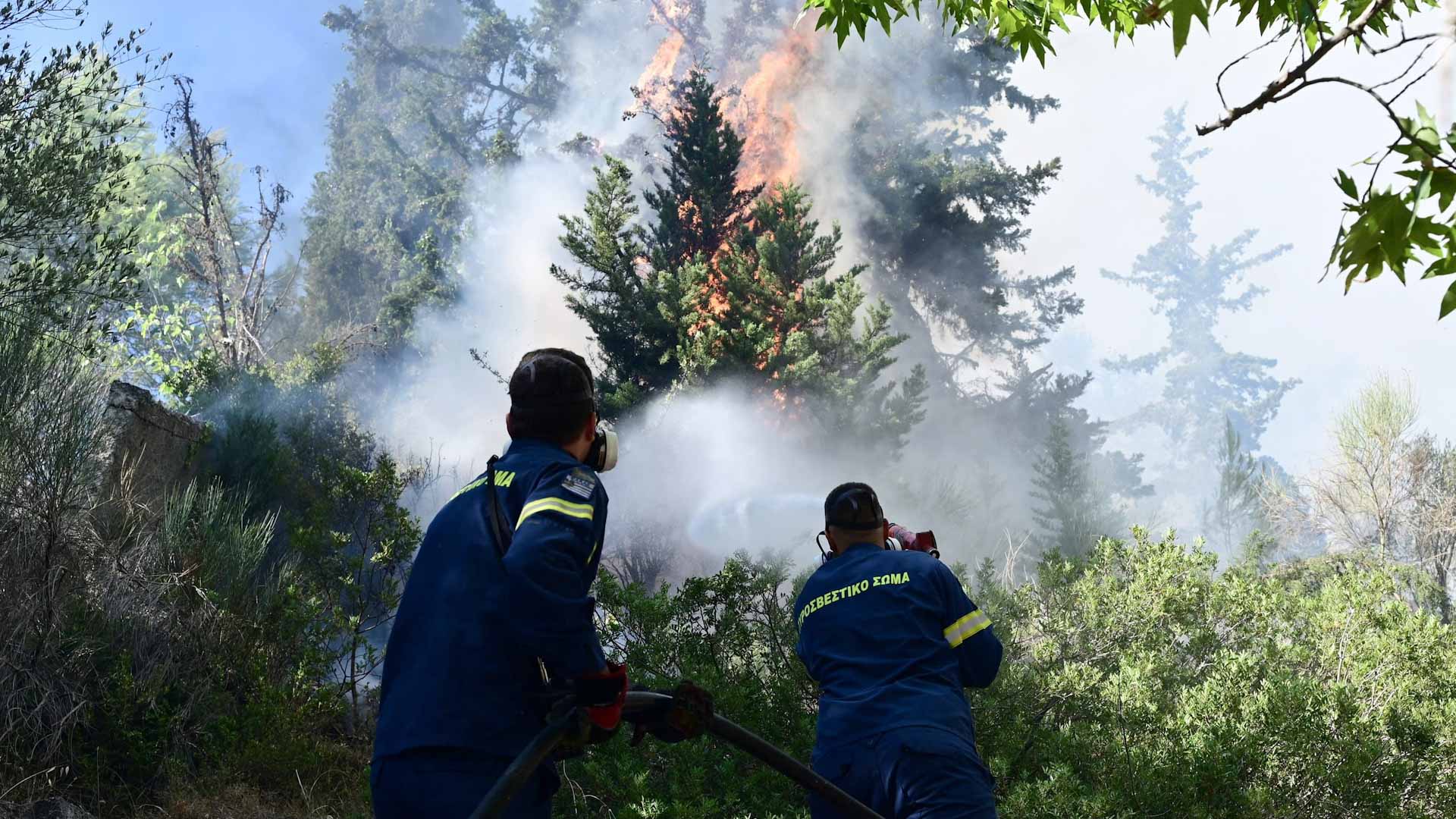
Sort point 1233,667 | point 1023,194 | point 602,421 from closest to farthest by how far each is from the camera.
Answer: point 1233,667 < point 602,421 < point 1023,194

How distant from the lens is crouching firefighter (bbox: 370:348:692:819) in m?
2.41

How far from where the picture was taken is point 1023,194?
112 feet

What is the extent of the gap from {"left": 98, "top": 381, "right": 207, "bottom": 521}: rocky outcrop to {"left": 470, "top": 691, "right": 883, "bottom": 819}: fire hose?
27.0 ft

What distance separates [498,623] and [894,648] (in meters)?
1.43

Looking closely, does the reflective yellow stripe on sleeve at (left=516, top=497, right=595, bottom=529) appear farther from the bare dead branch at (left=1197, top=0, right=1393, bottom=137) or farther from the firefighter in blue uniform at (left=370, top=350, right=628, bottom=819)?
the bare dead branch at (left=1197, top=0, right=1393, bottom=137)

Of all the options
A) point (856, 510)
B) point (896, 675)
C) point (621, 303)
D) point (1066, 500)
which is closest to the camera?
point (896, 675)

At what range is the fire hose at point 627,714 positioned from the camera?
235cm

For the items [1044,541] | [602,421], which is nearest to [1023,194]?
[1044,541]

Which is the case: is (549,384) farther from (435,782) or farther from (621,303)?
(621,303)

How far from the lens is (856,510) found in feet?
12.7

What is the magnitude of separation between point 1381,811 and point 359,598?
18.8ft

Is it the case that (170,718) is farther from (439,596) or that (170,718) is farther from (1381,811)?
(1381,811)

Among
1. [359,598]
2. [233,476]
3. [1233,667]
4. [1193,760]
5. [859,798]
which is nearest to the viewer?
[859,798]

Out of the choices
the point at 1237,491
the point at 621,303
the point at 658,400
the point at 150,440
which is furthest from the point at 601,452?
the point at 1237,491
